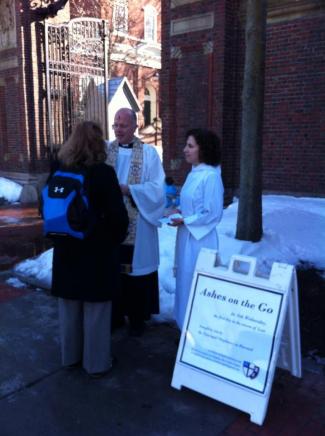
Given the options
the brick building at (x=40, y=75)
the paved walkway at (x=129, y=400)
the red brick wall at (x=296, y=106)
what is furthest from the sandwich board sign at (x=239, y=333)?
the brick building at (x=40, y=75)

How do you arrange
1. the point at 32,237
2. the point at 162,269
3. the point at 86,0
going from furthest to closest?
1. the point at 86,0
2. the point at 32,237
3. the point at 162,269

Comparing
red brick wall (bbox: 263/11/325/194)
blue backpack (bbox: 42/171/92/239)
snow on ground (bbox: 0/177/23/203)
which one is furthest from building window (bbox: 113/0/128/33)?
blue backpack (bbox: 42/171/92/239)

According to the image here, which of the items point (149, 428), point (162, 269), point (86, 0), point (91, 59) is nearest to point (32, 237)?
point (162, 269)

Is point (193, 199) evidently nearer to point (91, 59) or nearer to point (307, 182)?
point (307, 182)

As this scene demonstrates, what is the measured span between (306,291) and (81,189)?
9.47 ft

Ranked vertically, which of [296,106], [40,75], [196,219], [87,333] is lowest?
[87,333]

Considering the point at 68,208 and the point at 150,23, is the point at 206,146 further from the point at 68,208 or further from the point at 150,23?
the point at 150,23

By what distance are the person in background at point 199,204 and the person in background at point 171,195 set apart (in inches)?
212

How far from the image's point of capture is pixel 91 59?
14320mm

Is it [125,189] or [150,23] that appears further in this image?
[150,23]

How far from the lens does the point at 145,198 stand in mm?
4004

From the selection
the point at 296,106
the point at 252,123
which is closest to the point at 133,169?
the point at 252,123

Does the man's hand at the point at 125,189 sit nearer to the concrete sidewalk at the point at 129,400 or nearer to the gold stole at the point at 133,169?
the gold stole at the point at 133,169

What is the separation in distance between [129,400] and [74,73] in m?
12.0
